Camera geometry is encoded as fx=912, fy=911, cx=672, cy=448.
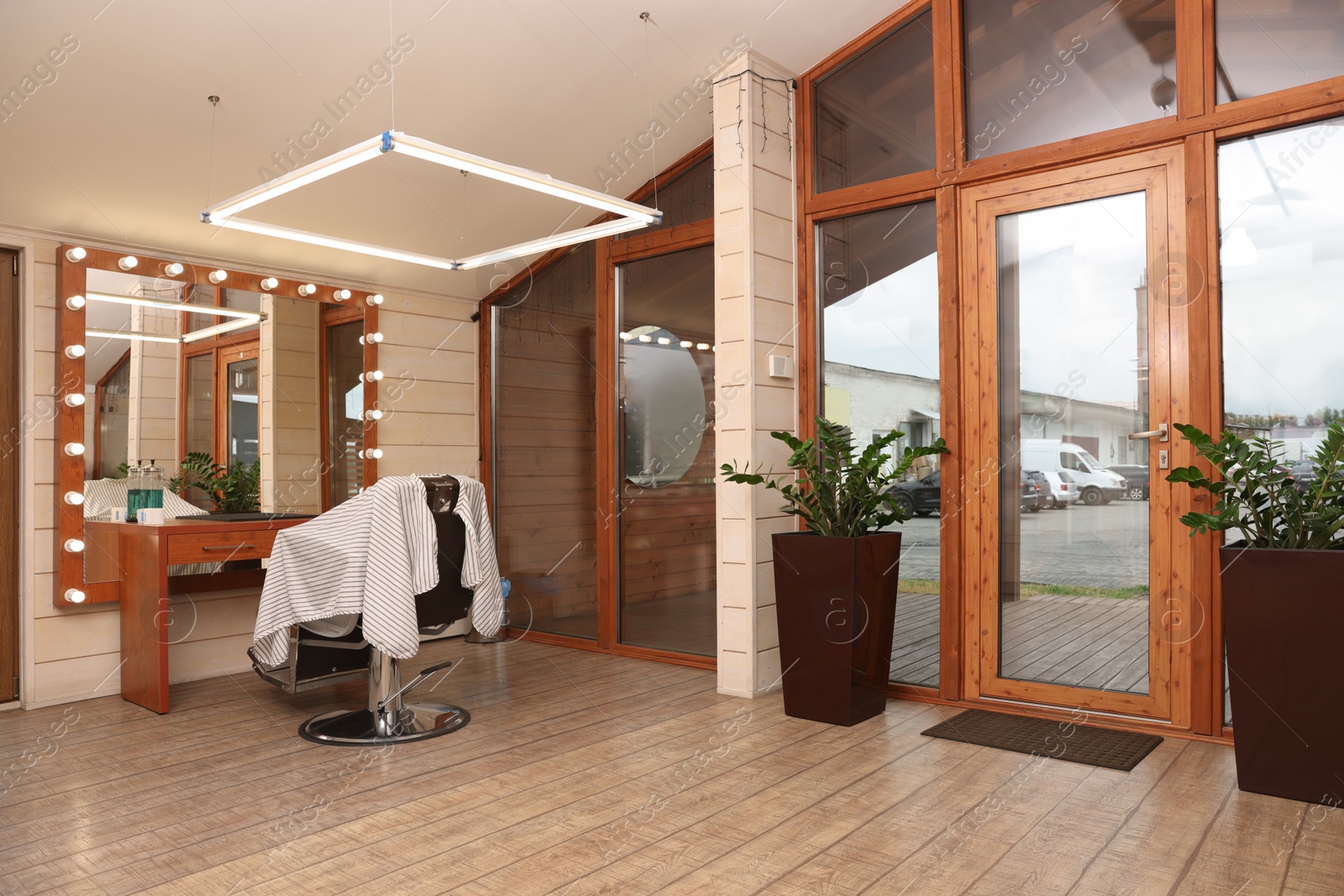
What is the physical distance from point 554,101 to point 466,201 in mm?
879

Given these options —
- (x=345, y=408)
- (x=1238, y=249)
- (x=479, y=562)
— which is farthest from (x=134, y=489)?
(x=1238, y=249)

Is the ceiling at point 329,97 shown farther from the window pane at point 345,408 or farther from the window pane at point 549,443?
the window pane at point 549,443

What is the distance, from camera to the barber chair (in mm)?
3496

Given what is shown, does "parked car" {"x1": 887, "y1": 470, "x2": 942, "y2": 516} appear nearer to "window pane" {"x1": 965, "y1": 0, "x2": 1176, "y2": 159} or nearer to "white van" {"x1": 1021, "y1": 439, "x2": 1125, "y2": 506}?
"white van" {"x1": 1021, "y1": 439, "x2": 1125, "y2": 506}

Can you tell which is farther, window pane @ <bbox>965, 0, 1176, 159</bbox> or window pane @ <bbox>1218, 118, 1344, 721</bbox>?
window pane @ <bbox>965, 0, 1176, 159</bbox>

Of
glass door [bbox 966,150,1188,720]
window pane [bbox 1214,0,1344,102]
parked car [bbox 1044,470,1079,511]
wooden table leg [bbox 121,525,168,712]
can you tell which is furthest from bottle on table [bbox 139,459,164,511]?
window pane [bbox 1214,0,1344,102]

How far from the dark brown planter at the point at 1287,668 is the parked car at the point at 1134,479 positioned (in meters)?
0.64

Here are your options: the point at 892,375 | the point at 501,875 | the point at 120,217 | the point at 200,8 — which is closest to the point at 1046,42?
the point at 892,375

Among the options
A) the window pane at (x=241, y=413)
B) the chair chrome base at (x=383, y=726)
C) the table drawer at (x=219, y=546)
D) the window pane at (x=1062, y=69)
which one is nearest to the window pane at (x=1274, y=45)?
the window pane at (x=1062, y=69)

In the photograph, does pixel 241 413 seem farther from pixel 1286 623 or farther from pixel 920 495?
pixel 1286 623

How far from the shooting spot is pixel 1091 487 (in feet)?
11.6

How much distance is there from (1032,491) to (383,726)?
274cm

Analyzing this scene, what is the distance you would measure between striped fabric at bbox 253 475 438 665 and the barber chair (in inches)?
3.2

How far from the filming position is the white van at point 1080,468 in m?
3.50
